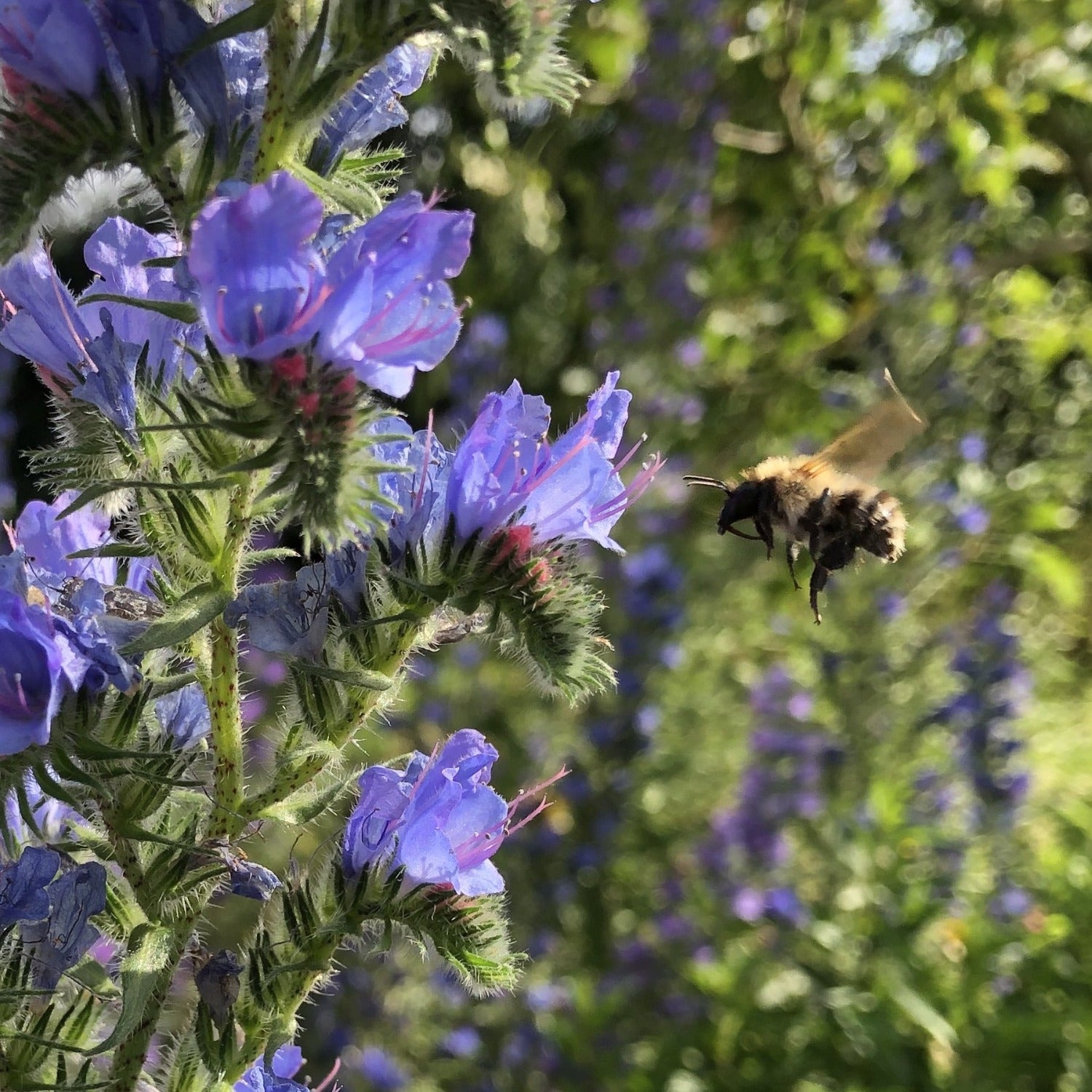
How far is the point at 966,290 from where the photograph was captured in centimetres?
561

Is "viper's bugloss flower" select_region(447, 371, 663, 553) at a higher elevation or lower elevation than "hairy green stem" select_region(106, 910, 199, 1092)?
higher

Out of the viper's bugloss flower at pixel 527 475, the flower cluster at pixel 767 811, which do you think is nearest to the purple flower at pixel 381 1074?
the flower cluster at pixel 767 811

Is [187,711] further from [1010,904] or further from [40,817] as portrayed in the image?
[1010,904]

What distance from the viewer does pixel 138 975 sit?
3.28ft

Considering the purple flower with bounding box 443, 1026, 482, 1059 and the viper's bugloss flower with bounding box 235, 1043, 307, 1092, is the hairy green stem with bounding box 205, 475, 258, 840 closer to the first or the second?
the viper's bugloss flower with bounding box 235, 1043, 307, 1092

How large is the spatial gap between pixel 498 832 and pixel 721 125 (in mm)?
5083

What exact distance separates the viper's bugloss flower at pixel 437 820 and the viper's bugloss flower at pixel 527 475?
23 centimetres

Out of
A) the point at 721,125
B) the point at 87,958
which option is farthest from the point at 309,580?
the point at 721,125

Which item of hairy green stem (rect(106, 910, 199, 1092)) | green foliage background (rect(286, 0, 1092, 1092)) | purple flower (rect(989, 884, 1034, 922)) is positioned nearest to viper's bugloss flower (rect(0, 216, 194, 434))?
hairy green stem (rect(106, 910, 199, 1092))

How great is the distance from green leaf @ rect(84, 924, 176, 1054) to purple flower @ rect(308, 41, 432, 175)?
0.78 m

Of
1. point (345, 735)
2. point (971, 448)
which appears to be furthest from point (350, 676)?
point (971, 448)

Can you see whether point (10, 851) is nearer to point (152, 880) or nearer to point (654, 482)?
point (152, 880)

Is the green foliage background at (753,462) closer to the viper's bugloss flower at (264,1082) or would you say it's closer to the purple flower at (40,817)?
the viper's bugloss flower at (264,1082)

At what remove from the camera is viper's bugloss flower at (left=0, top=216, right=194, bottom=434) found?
1.10 meters
